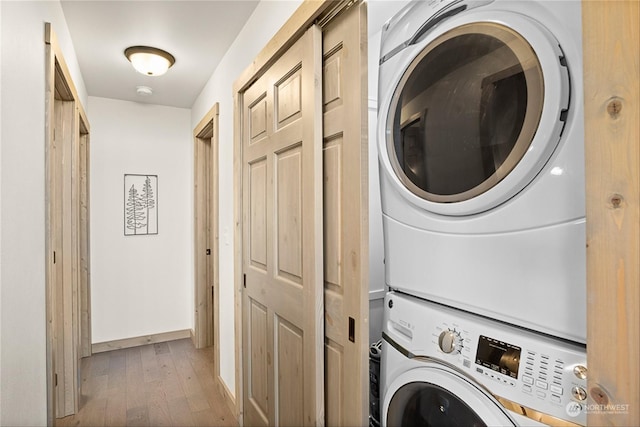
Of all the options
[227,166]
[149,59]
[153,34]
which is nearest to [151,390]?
[227,166]

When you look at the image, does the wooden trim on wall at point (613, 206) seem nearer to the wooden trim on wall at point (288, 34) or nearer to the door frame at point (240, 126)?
the wooden trim on wall at point (288, 34)

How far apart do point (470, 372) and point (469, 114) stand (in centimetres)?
56

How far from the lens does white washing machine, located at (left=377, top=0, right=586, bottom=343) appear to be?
0.64 metres

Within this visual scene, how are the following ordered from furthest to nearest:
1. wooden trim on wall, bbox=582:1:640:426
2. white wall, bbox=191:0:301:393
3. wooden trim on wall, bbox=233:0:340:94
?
white wall, bbox=191:0:301:393
wooden trim on wall, bbox=233:0:340:94
wooden trim on wall, bbox=582:1:640:426

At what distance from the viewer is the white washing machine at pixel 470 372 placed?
0.65 m

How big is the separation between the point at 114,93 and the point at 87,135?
1.64 ft

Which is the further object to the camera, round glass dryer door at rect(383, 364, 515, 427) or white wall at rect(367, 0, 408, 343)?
white wall at rect(367, 0, 408, 343)

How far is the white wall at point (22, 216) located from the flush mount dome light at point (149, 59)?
89 cm

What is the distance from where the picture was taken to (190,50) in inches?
105

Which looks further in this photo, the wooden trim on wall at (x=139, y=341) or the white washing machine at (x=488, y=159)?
the wooden trim on wall at (x=139, y=341)

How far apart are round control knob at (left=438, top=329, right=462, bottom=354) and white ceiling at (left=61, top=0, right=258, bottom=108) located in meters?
1.99

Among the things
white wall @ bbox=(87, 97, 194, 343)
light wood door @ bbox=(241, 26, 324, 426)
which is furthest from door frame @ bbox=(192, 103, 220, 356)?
light wood door @ bbox=(241, 26, 324, 426)

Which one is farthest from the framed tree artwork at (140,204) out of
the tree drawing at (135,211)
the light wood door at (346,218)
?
the light wood door at (346,218)

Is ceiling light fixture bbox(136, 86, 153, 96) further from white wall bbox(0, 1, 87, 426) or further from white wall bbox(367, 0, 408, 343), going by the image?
white wall bbox(367, 0, 408, 343)
